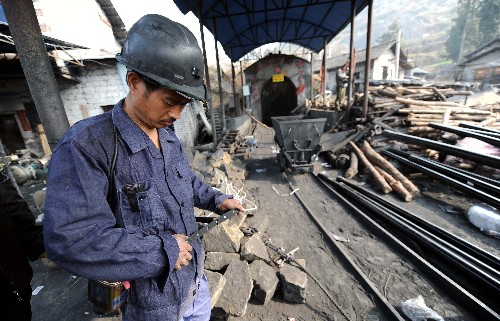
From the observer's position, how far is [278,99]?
20.3 metres

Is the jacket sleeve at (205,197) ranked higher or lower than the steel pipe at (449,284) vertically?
higher

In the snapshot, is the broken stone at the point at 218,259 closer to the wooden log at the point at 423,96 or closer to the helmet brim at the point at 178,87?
the helmet brim at the point at 178,87

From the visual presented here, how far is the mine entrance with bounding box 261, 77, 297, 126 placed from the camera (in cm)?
1936

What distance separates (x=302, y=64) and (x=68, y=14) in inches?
575

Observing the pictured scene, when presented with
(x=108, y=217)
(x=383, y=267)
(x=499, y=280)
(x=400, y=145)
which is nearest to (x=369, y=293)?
(x=383, y=267)

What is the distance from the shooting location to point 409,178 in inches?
251

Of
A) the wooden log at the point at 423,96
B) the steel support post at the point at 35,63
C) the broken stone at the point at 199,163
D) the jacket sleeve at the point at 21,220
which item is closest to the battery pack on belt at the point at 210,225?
the jacket sleeve at the point at 21,220

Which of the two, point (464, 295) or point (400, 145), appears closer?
point (464, 295)

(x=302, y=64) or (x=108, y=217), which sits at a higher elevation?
(x=302, y=64)

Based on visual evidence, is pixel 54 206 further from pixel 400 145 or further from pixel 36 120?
pixel 36 120

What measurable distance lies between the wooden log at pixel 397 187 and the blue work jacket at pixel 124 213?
5.48 metres

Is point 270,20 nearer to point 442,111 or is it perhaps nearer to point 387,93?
point 387,93

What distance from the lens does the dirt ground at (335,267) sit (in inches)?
113

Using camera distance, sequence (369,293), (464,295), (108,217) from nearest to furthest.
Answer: (108,217), (464,295), (369,293)
